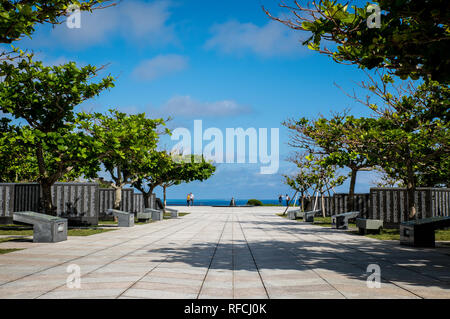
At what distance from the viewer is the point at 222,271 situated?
7.79 meters

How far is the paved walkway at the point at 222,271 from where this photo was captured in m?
5.90

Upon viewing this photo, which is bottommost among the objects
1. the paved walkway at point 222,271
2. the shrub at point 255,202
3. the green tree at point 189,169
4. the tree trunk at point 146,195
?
the shrub at point 255,202

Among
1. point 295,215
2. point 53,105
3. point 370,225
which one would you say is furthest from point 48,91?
point 295,215

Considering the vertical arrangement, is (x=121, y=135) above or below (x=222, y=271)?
above

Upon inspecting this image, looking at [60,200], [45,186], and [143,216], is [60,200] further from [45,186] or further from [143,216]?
[143,216]

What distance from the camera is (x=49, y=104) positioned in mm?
15945

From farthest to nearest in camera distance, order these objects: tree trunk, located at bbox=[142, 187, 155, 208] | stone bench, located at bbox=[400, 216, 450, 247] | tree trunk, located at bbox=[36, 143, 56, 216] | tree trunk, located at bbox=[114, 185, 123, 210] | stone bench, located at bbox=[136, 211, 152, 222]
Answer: tree trunk, located at bbox=[142, 187, 155, 208]
tree trunk, located at bbox=[114, 185, 123, 210]
stone bench, located at bbox=[136, 211, 152, 222]
tree trunk, located at bbox=[36, 143, 56, 216]
stone bench, located at bbox=[400, 216, 450, 247]

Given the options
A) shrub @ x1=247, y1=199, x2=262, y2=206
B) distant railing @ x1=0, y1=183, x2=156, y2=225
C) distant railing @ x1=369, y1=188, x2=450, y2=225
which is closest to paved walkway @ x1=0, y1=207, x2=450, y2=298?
distant railing @ x1=369, y1=188, x2=450, y2=225

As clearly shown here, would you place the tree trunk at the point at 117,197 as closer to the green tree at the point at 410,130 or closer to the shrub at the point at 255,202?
the green tree at the point at 410,130

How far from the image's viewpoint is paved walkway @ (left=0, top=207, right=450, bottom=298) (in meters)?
5.90

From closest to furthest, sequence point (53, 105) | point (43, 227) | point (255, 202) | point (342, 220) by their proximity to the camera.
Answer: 1. point (43, 227)
2. point (53, 105)
3. point (342, 220)
4. point (255, 202)

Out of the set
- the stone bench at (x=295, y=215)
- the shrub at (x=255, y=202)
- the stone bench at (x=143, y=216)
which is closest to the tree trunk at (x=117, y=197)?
the stone bench at (x=143, y=216)

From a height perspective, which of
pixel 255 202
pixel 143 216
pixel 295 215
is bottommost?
pixel 255 202

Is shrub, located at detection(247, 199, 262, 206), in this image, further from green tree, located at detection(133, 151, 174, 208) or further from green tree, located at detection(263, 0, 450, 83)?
green tree, located at detection(263, 0, 450, 83)
